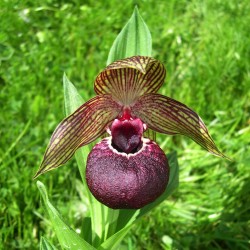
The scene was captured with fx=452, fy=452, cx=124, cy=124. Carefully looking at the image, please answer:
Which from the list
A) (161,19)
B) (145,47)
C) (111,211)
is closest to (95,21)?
(161,19)

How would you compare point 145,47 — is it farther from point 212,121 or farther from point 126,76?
point 212,121

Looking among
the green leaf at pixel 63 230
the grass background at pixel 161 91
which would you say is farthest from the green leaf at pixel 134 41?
the grass background at pixel 161 91

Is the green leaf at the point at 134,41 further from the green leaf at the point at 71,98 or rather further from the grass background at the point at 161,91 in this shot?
the grass background at the point at 161,91

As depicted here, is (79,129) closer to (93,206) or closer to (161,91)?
(93,206)

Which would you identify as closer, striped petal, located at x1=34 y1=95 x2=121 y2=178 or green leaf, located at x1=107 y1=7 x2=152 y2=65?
striped petal, located at x1=34 y1=95 x2=121 y2=178

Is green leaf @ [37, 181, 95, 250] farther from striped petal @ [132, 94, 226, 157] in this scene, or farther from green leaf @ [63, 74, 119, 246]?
striped petal @ [132, 94, 226, 157]

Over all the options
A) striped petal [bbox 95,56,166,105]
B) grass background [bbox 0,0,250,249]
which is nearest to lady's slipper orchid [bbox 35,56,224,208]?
striped petal [bbox 95,56,166,105]
